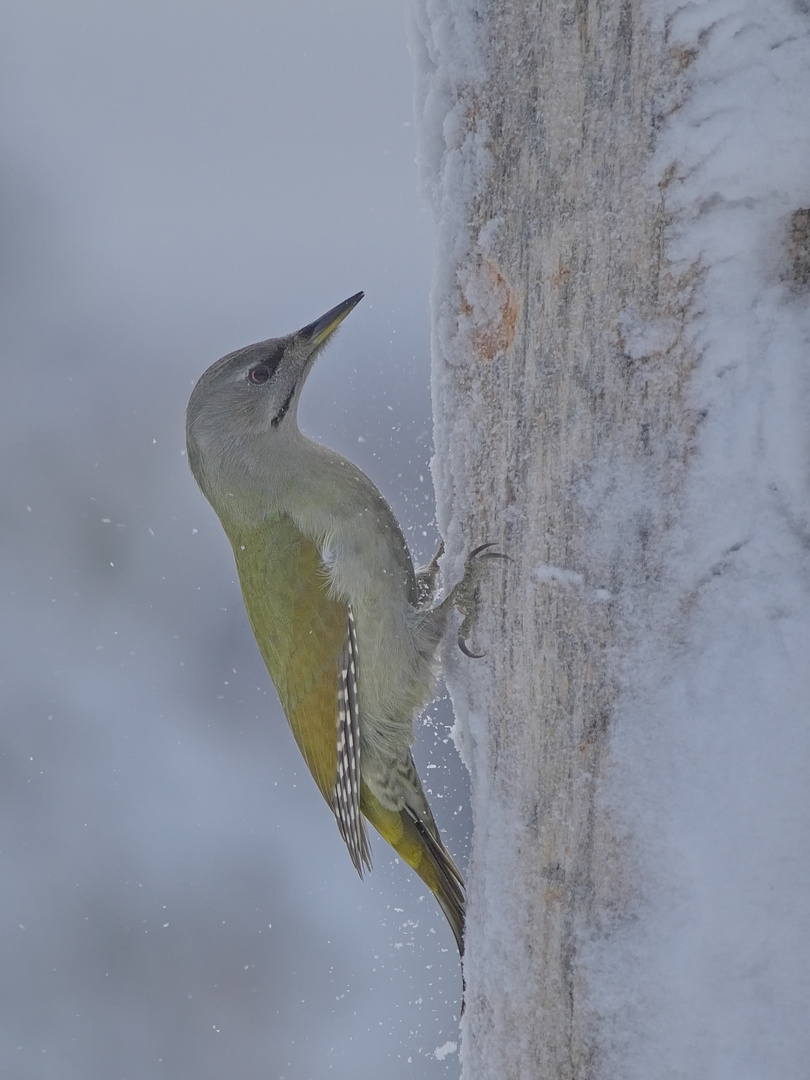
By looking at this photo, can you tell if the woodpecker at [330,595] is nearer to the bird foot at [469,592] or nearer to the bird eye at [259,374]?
the bird eye at [259,374]

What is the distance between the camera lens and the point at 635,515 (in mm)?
2049

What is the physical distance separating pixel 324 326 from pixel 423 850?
1.64m

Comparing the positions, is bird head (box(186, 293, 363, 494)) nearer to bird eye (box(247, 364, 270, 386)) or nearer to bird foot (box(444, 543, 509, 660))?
bird eye (box(247, 364, 270, 386))

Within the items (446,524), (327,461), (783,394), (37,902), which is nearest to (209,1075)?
(37,902)

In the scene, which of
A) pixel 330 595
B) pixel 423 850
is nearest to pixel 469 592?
pixel 330 595

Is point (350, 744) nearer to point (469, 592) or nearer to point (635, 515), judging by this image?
point (469, 592)

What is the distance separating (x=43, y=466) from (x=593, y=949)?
21.4 feet

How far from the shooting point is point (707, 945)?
1.86 meters

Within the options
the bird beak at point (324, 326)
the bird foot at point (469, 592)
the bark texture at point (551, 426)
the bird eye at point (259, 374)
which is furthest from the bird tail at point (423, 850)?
the bird beak at point (324, 326)

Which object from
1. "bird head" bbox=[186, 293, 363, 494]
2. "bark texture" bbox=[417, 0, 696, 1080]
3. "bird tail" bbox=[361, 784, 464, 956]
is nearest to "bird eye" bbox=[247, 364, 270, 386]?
"bird head" bbox=[186, 293, 363, 494]

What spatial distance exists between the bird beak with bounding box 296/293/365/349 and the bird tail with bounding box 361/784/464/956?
1.41 m

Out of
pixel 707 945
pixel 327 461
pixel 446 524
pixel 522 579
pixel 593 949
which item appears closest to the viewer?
pixel 707 945

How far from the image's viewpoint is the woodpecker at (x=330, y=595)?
3.11 meters

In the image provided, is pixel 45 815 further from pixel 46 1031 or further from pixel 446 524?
pixel 446 524
